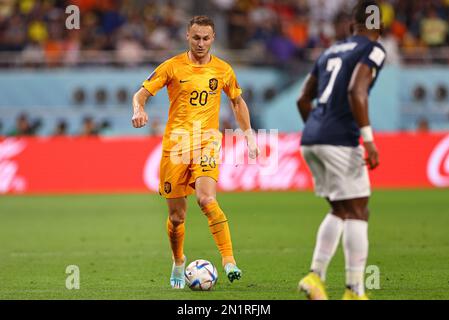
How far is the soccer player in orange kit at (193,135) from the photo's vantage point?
363 inches

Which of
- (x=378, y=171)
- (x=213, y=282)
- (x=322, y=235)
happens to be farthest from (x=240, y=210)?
(x=322, y=235)

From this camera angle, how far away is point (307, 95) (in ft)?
26.6

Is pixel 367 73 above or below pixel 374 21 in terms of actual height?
below

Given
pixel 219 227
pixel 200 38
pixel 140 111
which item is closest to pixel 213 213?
pixel 219 227

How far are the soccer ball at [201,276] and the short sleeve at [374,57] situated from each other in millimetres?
2721

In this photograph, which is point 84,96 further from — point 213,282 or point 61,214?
point 213,282

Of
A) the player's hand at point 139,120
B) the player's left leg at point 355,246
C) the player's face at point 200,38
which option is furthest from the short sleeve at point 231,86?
the player's left leg at point 355,246

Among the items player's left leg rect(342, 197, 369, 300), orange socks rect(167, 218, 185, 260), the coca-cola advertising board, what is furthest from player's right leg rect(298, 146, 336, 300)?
the coca-cola advertising board

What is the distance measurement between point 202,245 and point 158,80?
4.26 meters

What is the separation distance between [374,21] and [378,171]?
1427 centimetres

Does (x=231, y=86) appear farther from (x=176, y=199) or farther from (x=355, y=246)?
(x=355, y=246)

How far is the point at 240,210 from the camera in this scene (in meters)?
17.9

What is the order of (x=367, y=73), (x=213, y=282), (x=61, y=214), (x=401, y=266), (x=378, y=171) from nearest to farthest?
(x=367, y=73) < (x=213, y=282) < (x=401, y=266) < (x=61, y=214) < (x=378, y=171)

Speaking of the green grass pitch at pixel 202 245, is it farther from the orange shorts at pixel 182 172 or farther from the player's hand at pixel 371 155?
the player's hand at pixel 371 155
